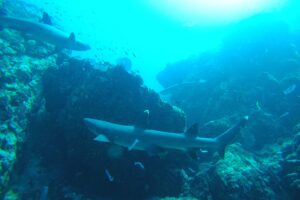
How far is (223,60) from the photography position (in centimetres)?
1978

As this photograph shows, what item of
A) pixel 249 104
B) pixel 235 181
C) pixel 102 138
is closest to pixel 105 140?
pixel 102 138

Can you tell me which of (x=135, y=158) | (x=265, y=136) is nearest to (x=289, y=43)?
(x=265, y=136)

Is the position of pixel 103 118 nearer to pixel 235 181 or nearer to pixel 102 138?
pixel 102 138

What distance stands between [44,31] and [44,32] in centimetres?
4

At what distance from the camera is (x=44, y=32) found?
389 inches

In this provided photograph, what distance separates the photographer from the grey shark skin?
925cm

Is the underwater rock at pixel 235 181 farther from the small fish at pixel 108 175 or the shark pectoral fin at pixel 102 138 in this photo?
the shark pectoral fin at pixel 102 138

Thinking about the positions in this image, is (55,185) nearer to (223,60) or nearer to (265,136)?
(265,136)

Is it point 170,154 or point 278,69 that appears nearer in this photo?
point 170,154

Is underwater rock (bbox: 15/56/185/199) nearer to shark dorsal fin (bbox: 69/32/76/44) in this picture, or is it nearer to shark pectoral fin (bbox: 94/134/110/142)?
shark pectoral fin (bbox: 94/134/110/142)

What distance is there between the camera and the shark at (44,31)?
9.26 meters

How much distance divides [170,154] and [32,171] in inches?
164

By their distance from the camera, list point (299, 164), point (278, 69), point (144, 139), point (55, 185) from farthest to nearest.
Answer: point (278, 69)
point (299, 164)
point (55, 185)
point (144, 139)

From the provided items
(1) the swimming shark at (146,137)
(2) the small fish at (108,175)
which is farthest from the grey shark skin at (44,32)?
(2) the small fish at (108,175)
